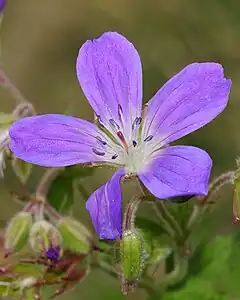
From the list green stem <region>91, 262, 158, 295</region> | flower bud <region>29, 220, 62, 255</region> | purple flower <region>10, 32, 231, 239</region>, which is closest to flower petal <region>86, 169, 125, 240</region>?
purple flower <region>10, 32, 231, 239</region>

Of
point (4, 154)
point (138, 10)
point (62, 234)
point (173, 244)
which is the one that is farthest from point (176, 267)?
point (138, 10)

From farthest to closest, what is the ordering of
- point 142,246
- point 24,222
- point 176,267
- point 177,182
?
point 176,267, point 24,222, point 142,246, point 177,182

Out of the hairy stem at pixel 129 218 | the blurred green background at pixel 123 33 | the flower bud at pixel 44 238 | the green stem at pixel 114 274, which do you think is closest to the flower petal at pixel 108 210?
the hairy stem at pixel 129 218

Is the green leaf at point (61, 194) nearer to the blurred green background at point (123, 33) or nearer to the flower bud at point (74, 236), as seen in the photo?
the flower bud at point (74, 236)

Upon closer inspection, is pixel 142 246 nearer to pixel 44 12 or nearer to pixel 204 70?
pixel 204 70

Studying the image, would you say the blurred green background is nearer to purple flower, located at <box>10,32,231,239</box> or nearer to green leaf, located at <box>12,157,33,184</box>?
green leaf, located at <box>12,157,33,184</box>

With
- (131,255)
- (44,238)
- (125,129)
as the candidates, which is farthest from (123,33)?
(131,255)

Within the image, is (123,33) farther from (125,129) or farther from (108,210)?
(108,210)
